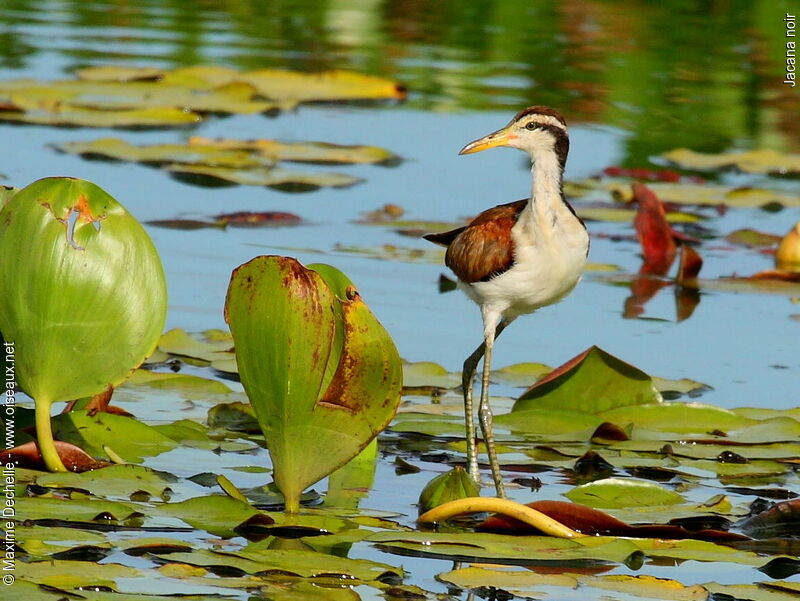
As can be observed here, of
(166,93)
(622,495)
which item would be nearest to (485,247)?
(622,495)

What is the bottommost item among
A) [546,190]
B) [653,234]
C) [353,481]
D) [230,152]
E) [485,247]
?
[353,481]

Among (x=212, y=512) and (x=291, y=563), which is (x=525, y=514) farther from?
(x=212, y=512)

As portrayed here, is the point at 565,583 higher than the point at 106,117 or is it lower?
lower

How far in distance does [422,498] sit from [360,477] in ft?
1.13

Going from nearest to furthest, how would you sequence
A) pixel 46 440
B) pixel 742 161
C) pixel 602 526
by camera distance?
pixel 602 526 < pixel 46 440 < pixel 742 161

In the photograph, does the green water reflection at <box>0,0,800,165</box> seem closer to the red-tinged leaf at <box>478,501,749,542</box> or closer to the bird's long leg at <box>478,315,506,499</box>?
the bird's long leg at <box>478,315,506,499</box>

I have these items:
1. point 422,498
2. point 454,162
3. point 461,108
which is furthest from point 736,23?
point 422,498

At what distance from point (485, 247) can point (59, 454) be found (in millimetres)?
1658

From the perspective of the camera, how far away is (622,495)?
434 cm

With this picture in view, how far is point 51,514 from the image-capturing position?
149 inches

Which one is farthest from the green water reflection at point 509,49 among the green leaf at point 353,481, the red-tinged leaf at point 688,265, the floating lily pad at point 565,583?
the floating lily pad at point 565,583

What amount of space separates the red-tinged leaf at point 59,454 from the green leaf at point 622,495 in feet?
4.74

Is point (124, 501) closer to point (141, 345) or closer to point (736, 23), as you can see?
point (141, 345)

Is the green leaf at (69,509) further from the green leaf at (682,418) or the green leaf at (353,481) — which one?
the green leaf at (682,418)
